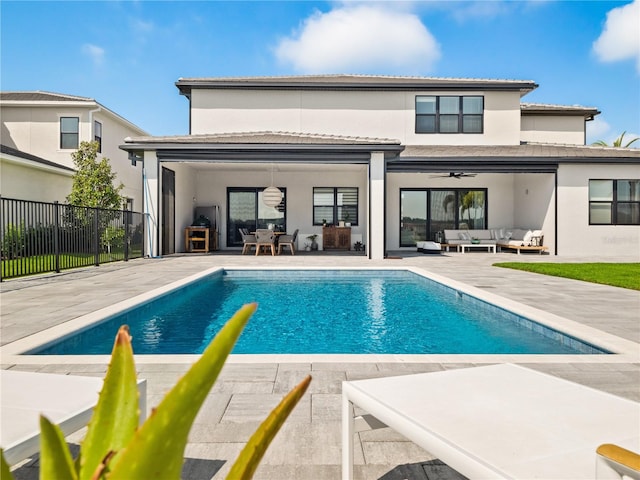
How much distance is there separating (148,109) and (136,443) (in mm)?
23097

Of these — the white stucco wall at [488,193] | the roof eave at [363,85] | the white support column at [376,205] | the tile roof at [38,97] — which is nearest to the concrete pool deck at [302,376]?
the white support column at [376,205]

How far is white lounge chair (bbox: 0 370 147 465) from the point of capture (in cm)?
138

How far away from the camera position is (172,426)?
41 centimetres

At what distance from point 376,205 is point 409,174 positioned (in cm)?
470

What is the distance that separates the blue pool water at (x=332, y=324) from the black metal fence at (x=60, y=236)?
3.51m

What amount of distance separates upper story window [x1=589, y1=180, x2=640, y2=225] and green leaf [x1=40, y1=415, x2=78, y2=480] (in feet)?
53.9

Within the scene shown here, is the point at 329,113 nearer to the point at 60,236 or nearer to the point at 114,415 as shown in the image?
the point at 60,236

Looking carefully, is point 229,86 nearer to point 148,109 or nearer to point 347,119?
point 347,119

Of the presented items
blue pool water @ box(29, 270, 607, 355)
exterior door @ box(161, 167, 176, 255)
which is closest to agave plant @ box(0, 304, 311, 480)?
blue pool water @ box(29, 270, 607, 355)

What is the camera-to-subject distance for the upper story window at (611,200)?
1402 cm

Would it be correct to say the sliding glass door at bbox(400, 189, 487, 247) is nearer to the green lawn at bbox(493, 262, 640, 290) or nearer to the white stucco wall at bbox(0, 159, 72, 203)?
the green lawn at bbox(493, 262, 640, 290)

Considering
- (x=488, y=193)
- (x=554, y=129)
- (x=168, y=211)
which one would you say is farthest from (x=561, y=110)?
(x=168, y=211)

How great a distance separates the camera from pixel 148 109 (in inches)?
822

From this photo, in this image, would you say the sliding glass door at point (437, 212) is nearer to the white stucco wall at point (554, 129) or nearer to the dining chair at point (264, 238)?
the white stucco wall at point (554, 129)
